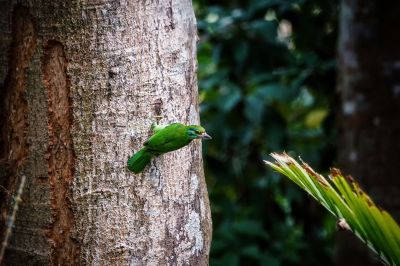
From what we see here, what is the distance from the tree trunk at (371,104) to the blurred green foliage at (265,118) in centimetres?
27

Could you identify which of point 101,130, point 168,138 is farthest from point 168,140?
point 101,130

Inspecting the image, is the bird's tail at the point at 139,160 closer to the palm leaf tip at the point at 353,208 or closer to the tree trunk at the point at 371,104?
the palm leaf tip at the point at 353,208

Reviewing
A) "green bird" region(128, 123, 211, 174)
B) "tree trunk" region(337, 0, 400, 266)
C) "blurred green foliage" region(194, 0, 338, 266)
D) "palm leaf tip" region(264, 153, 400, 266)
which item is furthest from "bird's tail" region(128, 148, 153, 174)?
"tree trunk" region(337, 0, 400, 266)

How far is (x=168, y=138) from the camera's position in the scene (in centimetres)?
160

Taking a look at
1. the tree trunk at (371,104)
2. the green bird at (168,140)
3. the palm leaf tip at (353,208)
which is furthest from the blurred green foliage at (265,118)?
the green bird at (168,140)

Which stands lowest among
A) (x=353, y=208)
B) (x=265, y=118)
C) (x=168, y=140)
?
(x=353, y=208)

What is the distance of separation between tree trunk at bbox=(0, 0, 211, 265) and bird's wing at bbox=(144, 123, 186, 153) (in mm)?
61

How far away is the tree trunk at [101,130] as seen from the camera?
5.40ft

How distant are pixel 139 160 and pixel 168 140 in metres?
0.09

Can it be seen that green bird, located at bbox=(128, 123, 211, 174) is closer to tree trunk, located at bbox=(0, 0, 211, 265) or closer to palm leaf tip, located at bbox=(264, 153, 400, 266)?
tree trunk, located at bbox=(0, 0, 211, 265)

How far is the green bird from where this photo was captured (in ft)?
5.26

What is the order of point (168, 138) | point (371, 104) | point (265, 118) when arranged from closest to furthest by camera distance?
1. point (168, 138)
2. point (371, 104)
3. point (265, 118)

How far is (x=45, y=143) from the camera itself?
1689 mm

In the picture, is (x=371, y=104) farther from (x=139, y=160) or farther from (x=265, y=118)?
(x=139, y=160)
